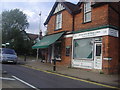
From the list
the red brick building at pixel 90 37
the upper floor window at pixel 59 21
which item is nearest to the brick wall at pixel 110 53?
the red brick building at pixel 90 37

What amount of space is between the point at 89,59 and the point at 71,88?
718 centimetres

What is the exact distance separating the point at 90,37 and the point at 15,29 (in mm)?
30108

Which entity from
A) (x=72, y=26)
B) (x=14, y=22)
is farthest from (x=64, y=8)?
(x=14, y=22)

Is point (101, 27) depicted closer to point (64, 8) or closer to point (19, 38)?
point (64, 8)

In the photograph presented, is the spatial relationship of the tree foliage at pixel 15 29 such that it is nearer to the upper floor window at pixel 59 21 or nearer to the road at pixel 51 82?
the upper floor window at pixel 59 21

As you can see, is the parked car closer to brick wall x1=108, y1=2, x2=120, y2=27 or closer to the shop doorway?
the shop doorway

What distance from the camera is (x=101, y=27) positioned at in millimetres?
13117

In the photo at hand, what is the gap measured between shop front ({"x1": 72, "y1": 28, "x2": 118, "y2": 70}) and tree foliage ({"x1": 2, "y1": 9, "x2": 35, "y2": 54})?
23.6 meters

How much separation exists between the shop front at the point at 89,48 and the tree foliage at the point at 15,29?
77.4ft

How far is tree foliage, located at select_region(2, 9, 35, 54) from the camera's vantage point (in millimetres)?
37750

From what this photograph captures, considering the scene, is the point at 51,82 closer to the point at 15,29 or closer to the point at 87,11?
the point at 87,11

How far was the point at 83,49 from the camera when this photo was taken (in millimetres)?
15078

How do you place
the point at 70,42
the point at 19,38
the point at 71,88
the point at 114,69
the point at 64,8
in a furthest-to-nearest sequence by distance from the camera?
the point at 19,38 < the point at 64,8 < the point at 70,42 < the point at 114,69 < the point at 71,88

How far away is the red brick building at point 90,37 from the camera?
12.8 metres
